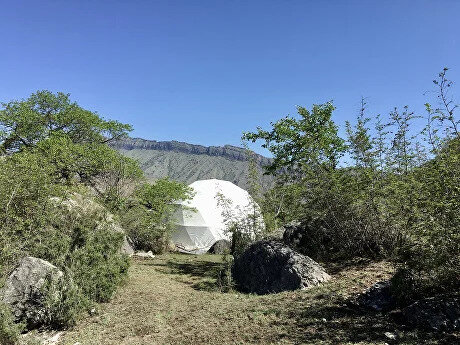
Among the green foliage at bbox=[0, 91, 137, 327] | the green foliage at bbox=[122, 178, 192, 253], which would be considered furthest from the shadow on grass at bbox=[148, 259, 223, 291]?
the green foliage at bbox=[122, 178, 192, 253]

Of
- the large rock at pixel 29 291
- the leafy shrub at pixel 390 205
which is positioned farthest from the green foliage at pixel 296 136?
the large rock at pixel 29 291

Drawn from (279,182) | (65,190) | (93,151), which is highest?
(93,151)

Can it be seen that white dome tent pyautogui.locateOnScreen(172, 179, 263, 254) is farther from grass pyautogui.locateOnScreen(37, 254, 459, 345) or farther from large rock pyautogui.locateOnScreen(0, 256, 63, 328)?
large rock pyautogui.locateOnScreen(0, 256, 63, 328)

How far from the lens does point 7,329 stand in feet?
19.6

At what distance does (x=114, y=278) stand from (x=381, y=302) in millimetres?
6706

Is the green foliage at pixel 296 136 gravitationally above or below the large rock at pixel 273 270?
above

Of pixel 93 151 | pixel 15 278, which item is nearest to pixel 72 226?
pixel 15 278

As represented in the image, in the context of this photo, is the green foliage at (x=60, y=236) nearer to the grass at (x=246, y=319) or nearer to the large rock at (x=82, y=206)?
the large rock at (x=82, y=206)

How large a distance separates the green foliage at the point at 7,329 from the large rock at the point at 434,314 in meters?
7.19

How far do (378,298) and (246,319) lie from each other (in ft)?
9.12

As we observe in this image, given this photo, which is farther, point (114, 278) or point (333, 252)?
point (333, 252)

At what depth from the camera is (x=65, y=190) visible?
11.0m

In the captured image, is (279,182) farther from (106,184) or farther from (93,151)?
(93,151)

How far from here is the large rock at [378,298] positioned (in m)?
6.43
